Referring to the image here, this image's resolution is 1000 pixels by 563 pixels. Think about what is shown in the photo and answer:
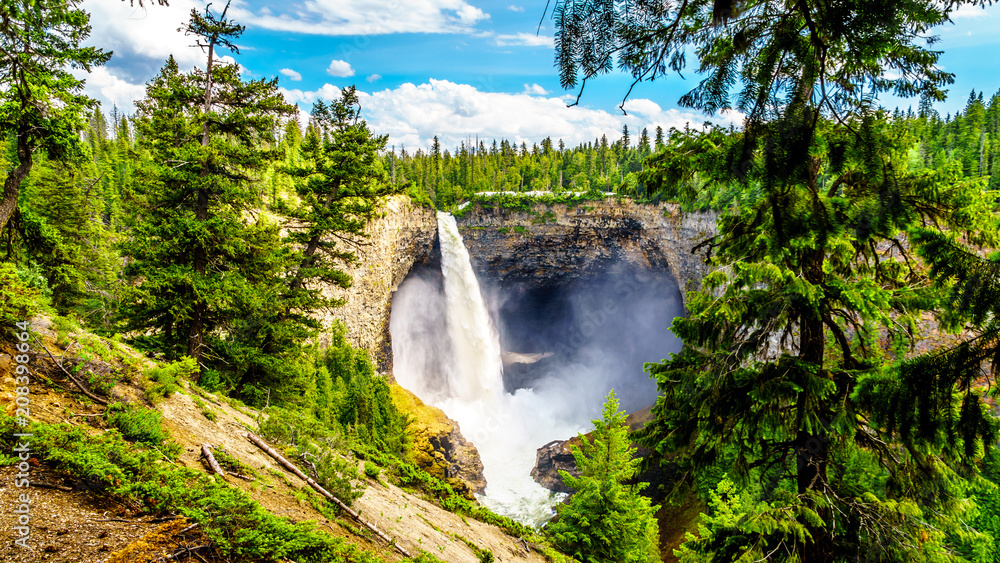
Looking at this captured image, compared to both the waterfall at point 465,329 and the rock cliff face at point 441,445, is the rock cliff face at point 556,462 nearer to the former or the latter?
the rock cliff face at point 441,445

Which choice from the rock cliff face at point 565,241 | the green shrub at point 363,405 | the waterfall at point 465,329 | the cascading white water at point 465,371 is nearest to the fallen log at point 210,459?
the green shrub at point 363,405

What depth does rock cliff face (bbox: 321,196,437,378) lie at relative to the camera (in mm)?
25859

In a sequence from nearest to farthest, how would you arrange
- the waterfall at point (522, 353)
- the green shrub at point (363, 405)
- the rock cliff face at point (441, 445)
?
the green shrub at point (363, 405) < the rock cliff face at point (441, 445) < the waterfall at point (522, 353)

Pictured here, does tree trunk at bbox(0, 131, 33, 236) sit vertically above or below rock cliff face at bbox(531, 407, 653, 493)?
above

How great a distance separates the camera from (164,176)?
9875 mm

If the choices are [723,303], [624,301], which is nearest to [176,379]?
[723,303]

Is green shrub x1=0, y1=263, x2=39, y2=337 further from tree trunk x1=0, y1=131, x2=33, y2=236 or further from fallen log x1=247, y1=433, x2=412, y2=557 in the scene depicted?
fallen log x1=247, y1=433, x2=412, y2=557

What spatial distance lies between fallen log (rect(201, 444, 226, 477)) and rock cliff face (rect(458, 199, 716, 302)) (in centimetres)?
3827

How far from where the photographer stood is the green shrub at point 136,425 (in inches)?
214

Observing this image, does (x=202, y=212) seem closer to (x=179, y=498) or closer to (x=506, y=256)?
A: (x=179, y=498)

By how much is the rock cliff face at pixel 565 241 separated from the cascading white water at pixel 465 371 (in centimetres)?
478

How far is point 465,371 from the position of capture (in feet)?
126

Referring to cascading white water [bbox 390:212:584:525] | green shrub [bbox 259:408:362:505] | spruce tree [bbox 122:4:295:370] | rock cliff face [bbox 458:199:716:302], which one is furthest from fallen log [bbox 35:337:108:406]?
rock cliff face [bbox 458:199:716:302]

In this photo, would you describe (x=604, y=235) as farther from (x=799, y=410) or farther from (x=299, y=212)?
(x=799, y=410)
